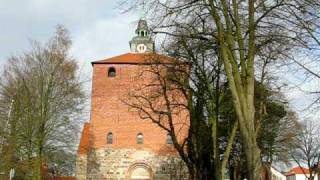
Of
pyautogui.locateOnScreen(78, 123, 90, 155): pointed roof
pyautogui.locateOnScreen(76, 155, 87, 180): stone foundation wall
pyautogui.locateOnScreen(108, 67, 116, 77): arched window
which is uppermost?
pyautogui.locateOnScreen(108, 67, 116, 77): arched window

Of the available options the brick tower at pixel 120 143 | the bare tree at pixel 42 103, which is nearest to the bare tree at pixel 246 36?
the bare tree at pixel 42 103

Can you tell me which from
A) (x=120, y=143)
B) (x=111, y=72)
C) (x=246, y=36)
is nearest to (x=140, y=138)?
(x=120, y=143)

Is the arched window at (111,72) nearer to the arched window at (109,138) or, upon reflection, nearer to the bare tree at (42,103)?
the arched window at (109,138)

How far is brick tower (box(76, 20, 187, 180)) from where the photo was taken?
4553cm

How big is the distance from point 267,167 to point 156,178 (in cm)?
1110

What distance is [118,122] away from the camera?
153ft

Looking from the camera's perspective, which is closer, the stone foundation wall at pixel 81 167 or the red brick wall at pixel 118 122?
the stone foundation wall at pixel 81 167

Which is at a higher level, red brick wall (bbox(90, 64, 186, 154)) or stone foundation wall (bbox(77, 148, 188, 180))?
red brick wall (bbox(90, 64, 186, 154))

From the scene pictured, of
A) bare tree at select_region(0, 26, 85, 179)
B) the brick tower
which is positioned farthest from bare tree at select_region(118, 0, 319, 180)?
the brick tower

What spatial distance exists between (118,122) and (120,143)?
6.34 ft

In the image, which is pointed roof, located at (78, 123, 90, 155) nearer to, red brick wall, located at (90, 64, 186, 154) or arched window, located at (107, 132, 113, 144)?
red brick wall, located at (90, 64, 186, 154)

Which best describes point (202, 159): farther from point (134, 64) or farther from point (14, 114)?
point (134, 64)

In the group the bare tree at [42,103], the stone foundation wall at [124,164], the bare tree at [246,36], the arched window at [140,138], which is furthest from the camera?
the arched window at [140,138]

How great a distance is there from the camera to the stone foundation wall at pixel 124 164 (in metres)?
45.1
